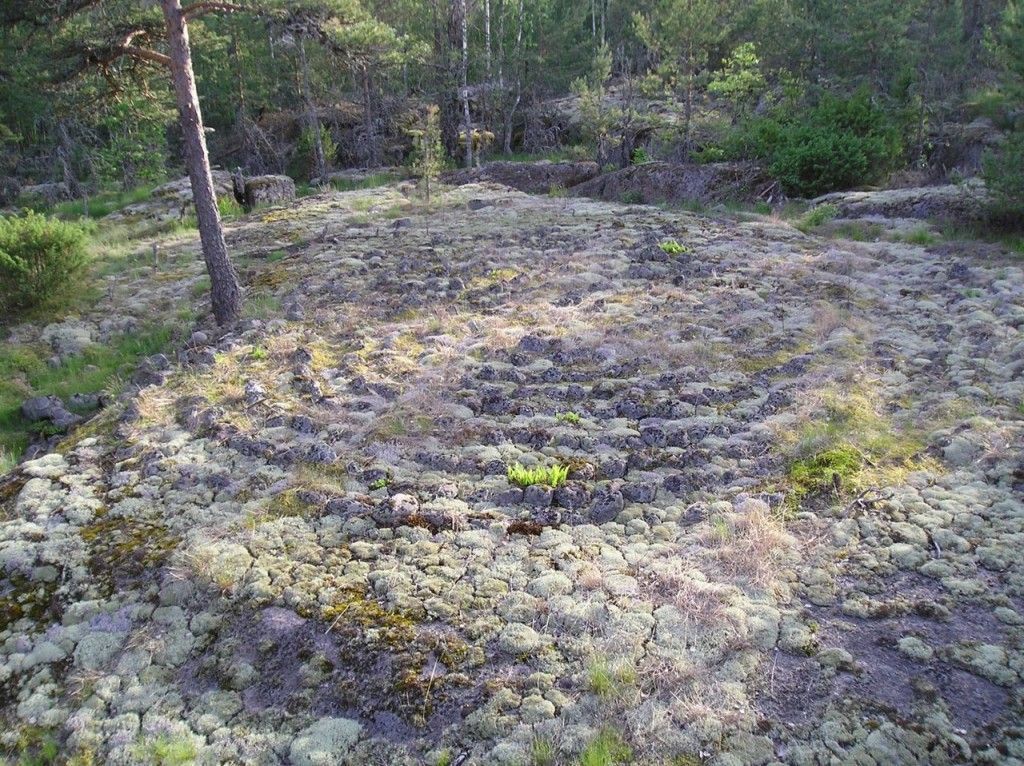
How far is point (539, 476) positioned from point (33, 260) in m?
10.5

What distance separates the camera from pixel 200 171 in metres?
10.9

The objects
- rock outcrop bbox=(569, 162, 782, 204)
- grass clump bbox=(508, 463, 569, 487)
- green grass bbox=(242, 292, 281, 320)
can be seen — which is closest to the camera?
grass clump bbox=(508, 463, 569, 487)

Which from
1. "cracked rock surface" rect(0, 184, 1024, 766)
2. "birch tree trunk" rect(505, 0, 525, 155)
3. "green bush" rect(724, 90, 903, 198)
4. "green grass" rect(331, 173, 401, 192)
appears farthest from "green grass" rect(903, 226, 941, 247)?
"birch tree trunk" rect(505, 0, 525, 155)

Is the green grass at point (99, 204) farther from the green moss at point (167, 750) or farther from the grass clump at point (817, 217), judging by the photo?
the green moss at point (167, 750)

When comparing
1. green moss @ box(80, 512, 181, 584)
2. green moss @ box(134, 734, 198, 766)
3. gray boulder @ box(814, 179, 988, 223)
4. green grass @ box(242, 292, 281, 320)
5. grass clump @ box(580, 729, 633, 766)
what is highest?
gray boulder @ box(814, 179, 988, 223)

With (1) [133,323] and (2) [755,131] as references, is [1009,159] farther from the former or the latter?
(1) [133,323]

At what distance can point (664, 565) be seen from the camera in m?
5.88

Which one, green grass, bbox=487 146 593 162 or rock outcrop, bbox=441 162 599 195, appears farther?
green grass, bbox=487 146 593 162

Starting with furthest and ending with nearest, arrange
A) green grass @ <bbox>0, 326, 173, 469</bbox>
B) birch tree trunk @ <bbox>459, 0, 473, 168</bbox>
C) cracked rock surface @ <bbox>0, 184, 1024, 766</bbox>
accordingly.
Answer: birch tree trunk @ <bbox>459, 0, 473, 168</bbox>
green grass @ <bbox>0, 326, 173, 469</bbox>
cracked rock surface @ <bbox>0, 184, 1024, 766</bbox>

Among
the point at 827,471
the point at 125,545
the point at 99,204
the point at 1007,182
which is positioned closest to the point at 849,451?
the point at 827,471

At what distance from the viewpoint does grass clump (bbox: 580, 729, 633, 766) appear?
14.0 feet

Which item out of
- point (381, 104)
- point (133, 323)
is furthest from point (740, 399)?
point (381, 104)

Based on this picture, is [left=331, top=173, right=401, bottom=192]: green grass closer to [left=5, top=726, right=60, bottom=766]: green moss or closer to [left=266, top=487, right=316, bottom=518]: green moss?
[left=266, top=487, right=316, bottom=518]: green moss

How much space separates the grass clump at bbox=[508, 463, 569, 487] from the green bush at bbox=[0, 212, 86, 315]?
10068 mm
